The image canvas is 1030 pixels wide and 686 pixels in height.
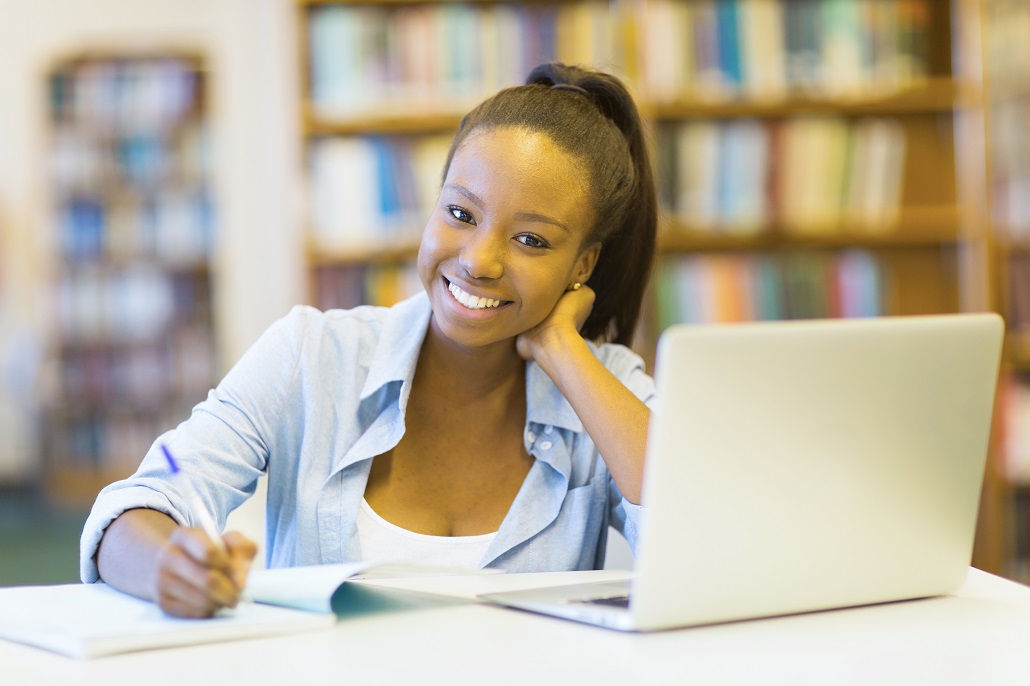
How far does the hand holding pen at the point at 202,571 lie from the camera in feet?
2.95

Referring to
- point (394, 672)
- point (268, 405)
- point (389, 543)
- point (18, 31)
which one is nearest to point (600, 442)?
point (389, 543)

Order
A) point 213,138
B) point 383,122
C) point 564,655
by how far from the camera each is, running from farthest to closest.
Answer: point 213,138 → point 383,122 → point 564,655

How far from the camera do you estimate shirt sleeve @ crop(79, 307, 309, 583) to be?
1.12 meters

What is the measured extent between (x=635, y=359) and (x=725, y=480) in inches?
29.7

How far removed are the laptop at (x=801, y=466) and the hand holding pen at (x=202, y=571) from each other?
22cm

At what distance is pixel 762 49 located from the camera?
3279mm

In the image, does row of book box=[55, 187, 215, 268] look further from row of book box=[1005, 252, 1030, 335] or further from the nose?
the nose

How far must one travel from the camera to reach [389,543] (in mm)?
1401

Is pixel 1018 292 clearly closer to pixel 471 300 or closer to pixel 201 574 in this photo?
pixel 471 300

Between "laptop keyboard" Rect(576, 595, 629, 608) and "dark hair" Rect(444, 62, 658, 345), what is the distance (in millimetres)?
642

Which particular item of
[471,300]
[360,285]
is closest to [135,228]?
[360,285]

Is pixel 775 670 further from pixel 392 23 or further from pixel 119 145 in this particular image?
pixel 119 145

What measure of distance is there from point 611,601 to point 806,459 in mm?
197

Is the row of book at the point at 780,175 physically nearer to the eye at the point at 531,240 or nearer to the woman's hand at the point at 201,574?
the eye at the point at 531,240
